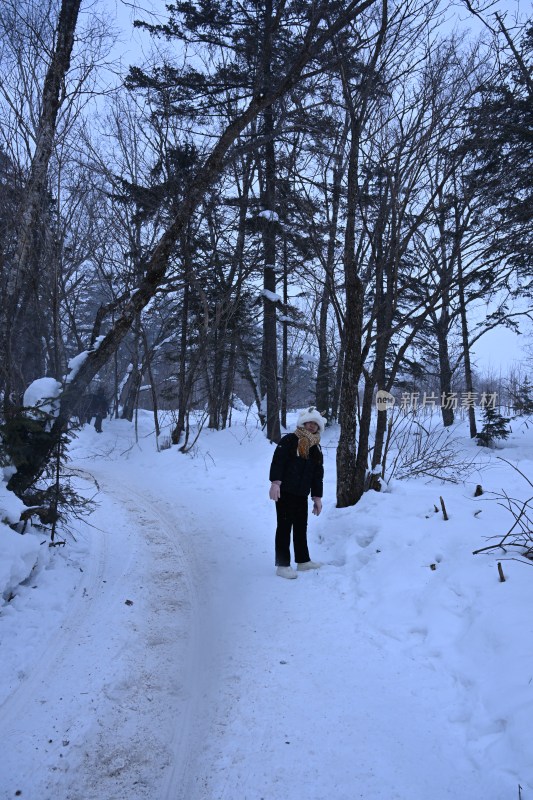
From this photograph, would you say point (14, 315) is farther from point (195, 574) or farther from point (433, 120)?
point (433, 120)

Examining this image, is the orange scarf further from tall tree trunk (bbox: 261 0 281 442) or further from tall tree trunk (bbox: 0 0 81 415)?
tall tree trunk (bbox: 261 0 281 442)

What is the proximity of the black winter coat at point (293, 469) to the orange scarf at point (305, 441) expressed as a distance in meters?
0.05

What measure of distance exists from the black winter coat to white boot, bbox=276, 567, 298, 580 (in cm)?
82

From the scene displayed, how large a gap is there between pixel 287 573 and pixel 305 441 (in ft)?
4.80

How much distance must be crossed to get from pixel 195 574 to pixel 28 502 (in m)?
1.94

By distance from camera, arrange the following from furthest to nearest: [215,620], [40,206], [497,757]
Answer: [40,206] < [215,620] < [497,757]

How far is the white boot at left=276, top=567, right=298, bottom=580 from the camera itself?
16.3 feet

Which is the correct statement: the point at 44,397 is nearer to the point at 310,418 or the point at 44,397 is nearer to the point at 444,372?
the point at 310,418

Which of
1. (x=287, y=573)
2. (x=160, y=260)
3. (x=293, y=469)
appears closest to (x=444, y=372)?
(x=293, y=469)

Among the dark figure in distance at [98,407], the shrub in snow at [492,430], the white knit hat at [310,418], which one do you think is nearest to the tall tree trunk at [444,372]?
the shrub in snow at [492,430]

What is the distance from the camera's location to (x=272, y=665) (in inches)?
132

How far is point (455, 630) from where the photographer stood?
3.44m

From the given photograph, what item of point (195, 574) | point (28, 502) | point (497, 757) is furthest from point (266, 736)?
point (28, 502)

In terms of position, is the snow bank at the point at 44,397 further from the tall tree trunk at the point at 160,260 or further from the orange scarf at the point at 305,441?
the orange scarf at the point at 305,441
